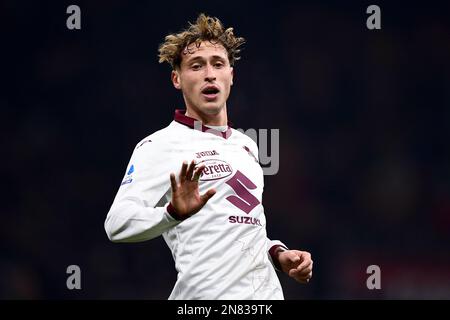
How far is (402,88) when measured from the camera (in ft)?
25.6

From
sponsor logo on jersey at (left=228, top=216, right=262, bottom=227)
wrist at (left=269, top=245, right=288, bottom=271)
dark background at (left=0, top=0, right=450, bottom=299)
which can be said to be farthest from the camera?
dark background at (left=0, top=0, right=450, bottom=299)

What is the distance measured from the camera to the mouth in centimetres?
402

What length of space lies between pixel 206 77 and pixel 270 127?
354 centimetres

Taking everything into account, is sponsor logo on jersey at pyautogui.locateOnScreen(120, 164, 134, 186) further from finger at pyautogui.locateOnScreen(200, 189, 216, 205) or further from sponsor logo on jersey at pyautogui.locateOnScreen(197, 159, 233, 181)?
finger at pyautogui.locateOnScreen(200, 189, 216, 205)

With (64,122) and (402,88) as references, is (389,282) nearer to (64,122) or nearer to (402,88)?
(402,88)

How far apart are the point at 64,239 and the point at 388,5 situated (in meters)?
3.63

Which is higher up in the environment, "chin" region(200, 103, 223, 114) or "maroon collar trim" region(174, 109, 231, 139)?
"chin" region(200, 103, 223, 114)

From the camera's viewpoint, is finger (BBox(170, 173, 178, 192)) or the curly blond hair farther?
the curly blond hair

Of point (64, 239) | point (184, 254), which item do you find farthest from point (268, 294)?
point (64, 239)

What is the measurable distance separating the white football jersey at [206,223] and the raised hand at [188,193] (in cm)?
23

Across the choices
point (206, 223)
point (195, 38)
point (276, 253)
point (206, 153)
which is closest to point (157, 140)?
point (206, 153)

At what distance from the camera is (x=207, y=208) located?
12.2 feet

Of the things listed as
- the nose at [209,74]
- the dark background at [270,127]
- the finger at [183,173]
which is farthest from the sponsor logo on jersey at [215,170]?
the dark background at [270,127]

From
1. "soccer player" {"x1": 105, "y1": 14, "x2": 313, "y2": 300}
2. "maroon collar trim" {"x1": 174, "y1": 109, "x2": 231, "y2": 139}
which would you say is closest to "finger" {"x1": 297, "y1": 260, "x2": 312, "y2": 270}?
"soccer player" {"x1": 105, "y1": 14, "x2": 313, "y2": 300}
